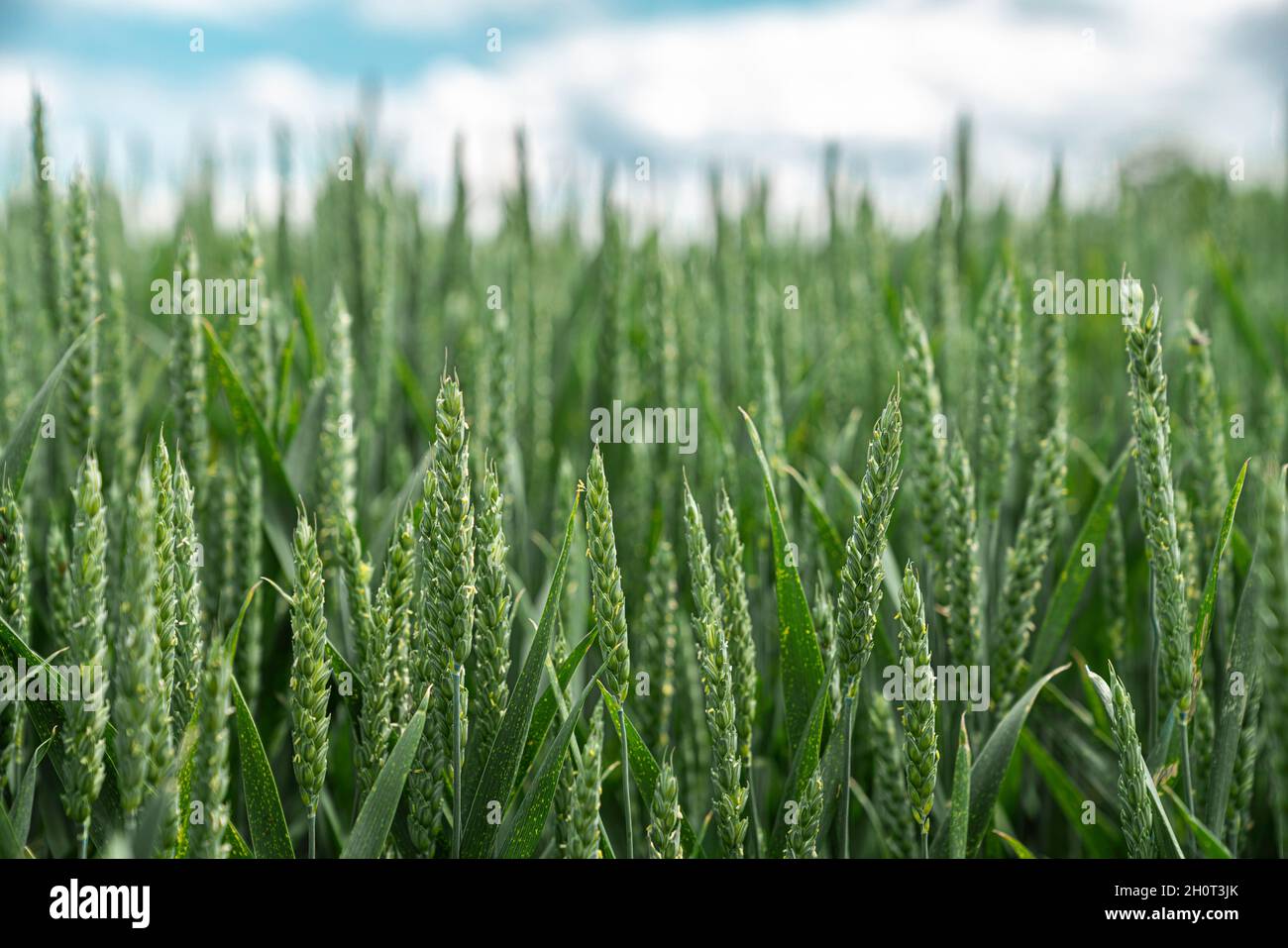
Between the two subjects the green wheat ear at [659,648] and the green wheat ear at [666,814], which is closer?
the green wheat ear at [666,814]

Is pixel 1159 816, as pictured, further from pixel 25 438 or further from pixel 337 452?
pixel 25 438

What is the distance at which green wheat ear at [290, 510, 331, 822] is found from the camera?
666 mm

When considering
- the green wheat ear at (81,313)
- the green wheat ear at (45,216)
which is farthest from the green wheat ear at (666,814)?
the green wheat ear at (45,216)

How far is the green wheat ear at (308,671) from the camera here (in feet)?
2.19

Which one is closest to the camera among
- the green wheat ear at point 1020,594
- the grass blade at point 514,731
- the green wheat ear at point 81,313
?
the grass blade at point 514,731

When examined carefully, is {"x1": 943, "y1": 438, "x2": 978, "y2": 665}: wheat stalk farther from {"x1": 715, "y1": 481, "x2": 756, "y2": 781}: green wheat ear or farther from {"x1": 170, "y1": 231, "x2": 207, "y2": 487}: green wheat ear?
{"x1": 170, "y1": 231, "x2": 207, "y2": 487}: green wheat ear

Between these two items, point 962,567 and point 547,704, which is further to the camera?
point 962,567

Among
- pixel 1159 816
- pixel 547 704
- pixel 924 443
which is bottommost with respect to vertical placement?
pixel 1159 816

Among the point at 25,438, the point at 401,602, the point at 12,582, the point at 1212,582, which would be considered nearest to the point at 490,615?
the point at 401,602

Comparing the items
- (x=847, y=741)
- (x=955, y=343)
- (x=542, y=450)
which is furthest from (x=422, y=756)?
(x=955, y=343)

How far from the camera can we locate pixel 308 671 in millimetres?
670

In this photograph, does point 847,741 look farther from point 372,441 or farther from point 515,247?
point 515,247

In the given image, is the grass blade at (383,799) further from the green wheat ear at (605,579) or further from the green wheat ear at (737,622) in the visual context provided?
the green wheat ear at (737,622)

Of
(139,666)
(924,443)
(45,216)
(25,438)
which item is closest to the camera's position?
(139,666)
